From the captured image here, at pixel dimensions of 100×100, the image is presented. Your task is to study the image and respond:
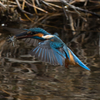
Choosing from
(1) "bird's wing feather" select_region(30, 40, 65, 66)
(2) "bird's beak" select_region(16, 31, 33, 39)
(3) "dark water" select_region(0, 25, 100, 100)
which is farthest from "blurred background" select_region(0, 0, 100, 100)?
(1) "bird's wing feather" select_region(30, 40, 65, 66)

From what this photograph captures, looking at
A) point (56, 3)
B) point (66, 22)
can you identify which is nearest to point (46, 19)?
point (66, 22)

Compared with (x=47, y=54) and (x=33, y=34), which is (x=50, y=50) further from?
(x=33, y=34)

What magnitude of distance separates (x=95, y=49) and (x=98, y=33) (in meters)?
1.01

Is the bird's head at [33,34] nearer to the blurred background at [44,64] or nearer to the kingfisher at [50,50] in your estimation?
the kingfisher at [50,50]

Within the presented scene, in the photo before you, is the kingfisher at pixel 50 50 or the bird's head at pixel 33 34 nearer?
the kingfisher at pixel 50 50

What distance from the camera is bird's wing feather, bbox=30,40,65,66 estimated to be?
2230mm

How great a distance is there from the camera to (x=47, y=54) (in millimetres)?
2295

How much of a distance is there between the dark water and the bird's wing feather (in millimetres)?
290

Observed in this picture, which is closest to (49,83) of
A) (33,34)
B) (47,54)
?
(47,54)

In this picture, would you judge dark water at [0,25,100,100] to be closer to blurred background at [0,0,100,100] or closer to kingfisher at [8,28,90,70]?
blurred background at [0,0,100,100]

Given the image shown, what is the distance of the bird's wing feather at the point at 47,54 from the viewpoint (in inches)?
87.8

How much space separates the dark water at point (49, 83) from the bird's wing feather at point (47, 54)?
0.29 metres

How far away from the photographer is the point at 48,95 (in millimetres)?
2256

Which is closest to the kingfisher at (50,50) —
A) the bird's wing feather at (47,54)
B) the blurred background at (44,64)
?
the bird's wing feather at (47,54)
